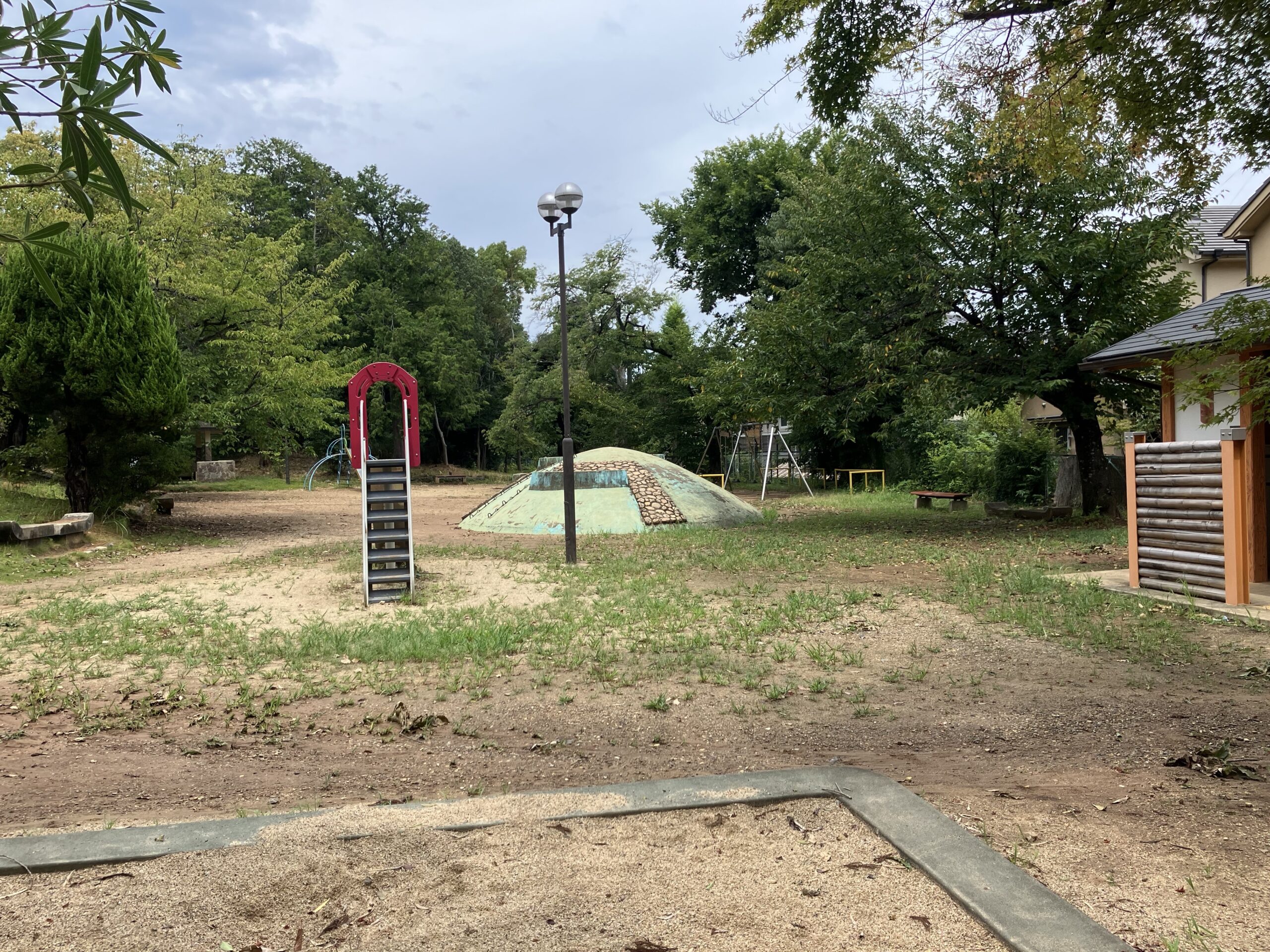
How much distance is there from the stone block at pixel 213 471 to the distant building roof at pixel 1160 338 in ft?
86.3

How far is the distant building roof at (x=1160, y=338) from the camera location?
7785mm

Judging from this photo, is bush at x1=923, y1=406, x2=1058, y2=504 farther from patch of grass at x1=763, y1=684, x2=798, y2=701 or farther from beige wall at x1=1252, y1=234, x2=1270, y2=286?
patch of grass at x1=763, y1=684, x2=798, y2=701

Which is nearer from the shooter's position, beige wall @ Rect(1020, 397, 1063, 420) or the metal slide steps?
the metal slide steps

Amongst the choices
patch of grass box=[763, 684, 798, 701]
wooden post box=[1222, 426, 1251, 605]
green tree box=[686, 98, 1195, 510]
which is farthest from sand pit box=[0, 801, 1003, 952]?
green tree box=[686, 98, 1195, 510]

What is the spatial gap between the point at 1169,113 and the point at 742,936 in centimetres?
444

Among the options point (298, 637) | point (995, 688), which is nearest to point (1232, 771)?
point (995, 688)

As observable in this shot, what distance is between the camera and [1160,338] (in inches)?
333

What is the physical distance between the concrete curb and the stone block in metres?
27.8

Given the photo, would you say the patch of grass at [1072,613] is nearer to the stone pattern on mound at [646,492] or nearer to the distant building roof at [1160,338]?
the distant building roof at [1160,338]

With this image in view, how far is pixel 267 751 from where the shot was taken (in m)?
4.27

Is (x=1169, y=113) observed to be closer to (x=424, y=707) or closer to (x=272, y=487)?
(x=424, y=707)

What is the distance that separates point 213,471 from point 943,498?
74.8 feet

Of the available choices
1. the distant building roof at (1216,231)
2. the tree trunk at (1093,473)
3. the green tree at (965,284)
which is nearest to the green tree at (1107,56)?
the green tree at (965,284)

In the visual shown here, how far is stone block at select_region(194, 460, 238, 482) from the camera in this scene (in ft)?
93.3
